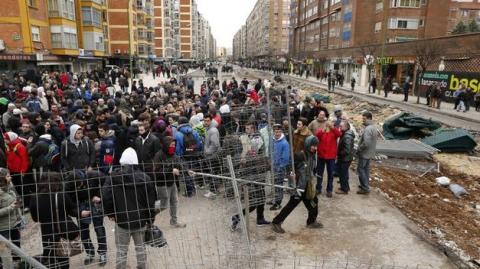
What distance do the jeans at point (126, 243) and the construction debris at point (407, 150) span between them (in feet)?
31.2

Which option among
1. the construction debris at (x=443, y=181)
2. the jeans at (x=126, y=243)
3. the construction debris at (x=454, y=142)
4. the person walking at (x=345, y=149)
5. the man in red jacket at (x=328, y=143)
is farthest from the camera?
the construction debris at (x=454, y=142)

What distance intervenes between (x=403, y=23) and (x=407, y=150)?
42.9 metres

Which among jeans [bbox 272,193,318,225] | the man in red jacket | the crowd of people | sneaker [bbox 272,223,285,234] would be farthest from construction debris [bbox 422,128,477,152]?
sneaker [bbox 272,223,285,234]

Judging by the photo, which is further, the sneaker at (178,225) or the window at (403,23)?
the window at (403,23)

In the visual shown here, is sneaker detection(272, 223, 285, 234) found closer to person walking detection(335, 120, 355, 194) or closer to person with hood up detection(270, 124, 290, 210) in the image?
person with hood up detection(270, 124, 290, 210)

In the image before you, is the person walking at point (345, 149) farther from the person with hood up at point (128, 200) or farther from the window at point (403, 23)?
the window at point (403, 23)

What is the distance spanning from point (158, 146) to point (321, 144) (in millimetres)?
3434

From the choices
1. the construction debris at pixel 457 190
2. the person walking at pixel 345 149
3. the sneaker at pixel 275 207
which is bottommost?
the construction debris at pixel 457 190

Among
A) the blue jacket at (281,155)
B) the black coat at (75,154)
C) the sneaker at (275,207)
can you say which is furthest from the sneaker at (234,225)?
the black coat at (75,154)

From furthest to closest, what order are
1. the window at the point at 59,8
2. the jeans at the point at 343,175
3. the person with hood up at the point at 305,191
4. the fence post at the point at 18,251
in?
the window at the point at 59,8
the jeans at the point at 343,175
the person with hood up at the point at 305,191
the fence post at the point at 18,251

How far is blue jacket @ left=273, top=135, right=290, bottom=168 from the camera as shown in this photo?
6336 mm

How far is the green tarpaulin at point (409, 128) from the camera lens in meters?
14.1

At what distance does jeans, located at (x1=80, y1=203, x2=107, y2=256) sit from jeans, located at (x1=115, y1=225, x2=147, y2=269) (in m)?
0.43

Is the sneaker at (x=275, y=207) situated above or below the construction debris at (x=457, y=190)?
above
